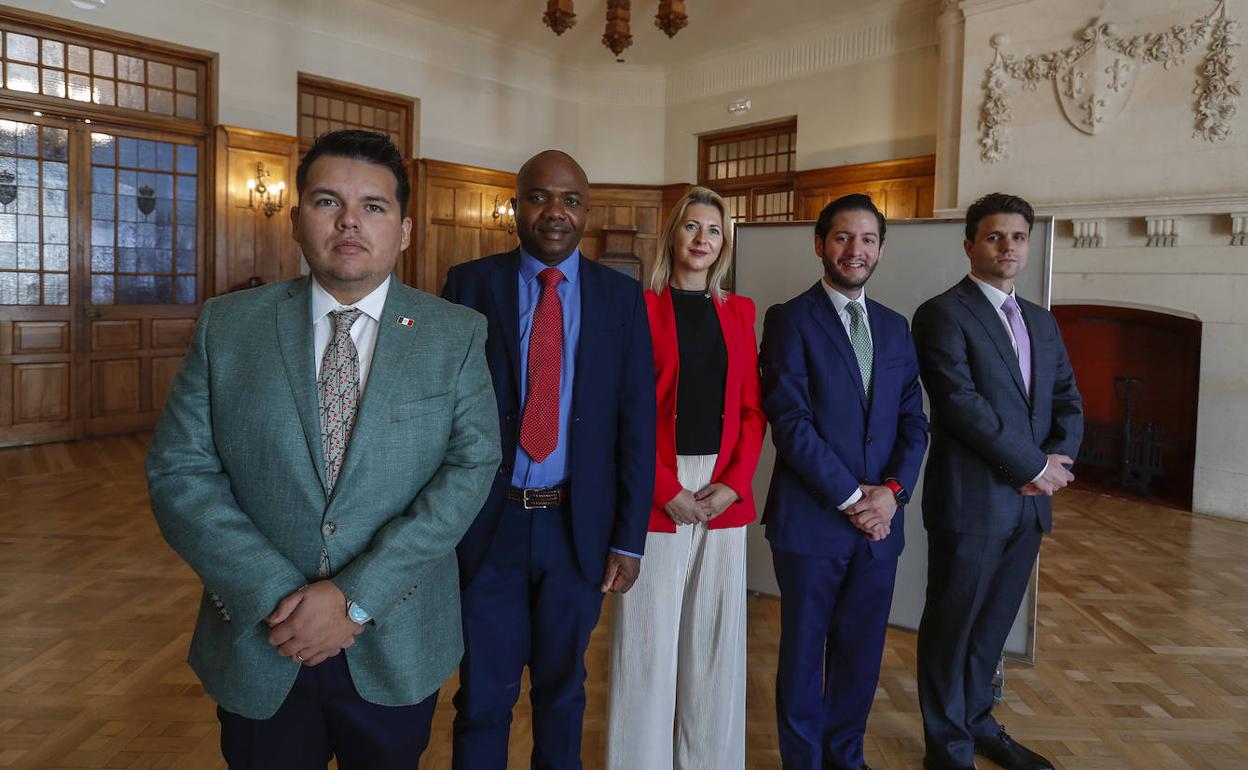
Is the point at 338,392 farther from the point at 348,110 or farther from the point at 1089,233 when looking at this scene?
the point at 348,110

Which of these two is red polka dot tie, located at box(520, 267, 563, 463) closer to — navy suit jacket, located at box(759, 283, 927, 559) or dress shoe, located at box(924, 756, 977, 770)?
navy suit jacket, located at box(759, 283, 927, 559)

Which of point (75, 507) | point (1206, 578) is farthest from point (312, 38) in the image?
point (1206, 578)

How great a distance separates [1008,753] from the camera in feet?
8.46

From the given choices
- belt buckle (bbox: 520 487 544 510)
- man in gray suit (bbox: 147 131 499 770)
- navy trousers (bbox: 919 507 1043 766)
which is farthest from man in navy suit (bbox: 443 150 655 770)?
navy trousers (bbox: 919 507 1043 766)

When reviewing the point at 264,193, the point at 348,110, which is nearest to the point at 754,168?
the point at 348,110

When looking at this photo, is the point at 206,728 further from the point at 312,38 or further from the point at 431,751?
the point at 312,38

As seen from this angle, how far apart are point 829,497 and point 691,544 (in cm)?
42

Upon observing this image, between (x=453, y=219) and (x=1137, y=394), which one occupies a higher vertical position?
(x=453, y=219)

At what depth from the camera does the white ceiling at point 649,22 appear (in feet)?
31.4

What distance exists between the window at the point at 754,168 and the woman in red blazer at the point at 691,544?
28.5ft

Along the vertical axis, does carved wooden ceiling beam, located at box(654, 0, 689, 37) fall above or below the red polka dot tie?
above

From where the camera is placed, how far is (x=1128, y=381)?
7.09 meters

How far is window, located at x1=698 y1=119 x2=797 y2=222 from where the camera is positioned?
10805 millimetres

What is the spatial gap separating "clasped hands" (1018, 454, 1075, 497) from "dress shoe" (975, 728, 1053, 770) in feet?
2.81
